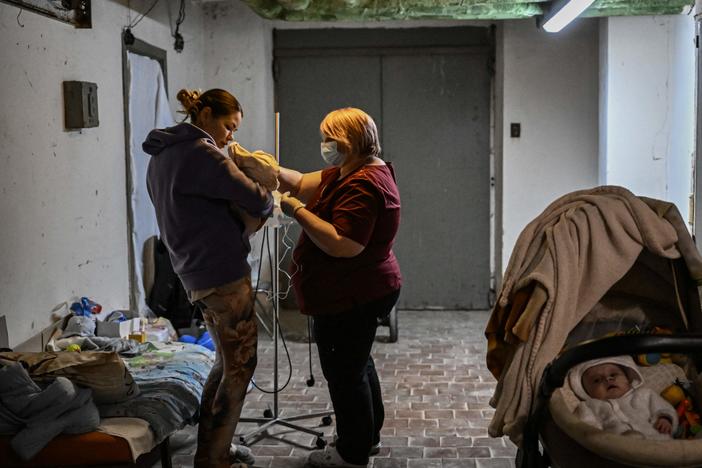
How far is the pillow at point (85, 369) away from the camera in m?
3.47

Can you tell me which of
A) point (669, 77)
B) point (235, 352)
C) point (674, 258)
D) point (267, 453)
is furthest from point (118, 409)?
point (669, 77)

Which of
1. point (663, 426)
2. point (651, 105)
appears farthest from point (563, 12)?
point (663, 426)

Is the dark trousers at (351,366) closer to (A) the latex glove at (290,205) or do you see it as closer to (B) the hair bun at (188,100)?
(A) the latex glove at (290,205)

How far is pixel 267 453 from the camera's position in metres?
4.23

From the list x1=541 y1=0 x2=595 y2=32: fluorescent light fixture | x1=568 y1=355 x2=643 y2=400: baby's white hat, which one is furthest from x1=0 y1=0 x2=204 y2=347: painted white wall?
x1=541 y1=0 x2=595 y2=32: fluorescent light fixture

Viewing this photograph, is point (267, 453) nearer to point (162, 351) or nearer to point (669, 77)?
point (162, 351)

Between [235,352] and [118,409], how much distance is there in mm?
524

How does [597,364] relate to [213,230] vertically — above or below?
below

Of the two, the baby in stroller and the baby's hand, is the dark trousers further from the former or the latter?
the baby's hand

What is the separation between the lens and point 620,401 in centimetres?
299

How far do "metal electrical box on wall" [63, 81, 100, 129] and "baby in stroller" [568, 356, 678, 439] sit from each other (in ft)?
9.46

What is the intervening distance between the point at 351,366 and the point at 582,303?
1.00 metres

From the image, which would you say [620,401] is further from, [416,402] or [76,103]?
[76,103]

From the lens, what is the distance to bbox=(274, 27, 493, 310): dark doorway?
299 inches
